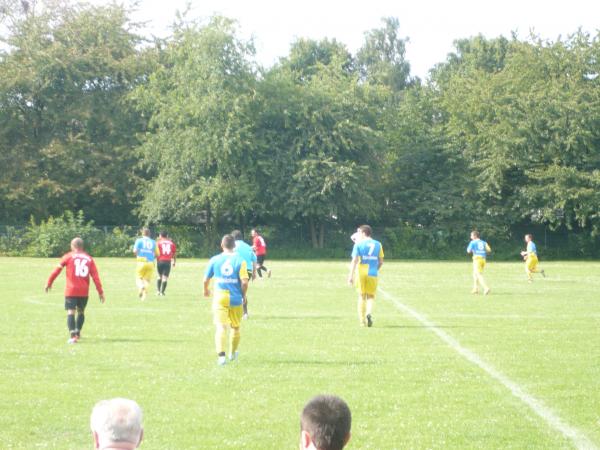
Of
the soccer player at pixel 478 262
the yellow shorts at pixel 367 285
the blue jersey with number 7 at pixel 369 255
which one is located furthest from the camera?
the soccer player at pixel 478 262

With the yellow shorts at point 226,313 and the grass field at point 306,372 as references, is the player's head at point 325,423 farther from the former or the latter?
the yellow shorts at point 226,313

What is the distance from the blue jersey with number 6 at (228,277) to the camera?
13.6 metres

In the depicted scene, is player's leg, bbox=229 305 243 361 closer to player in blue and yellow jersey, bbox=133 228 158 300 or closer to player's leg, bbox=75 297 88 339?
player's leg, bbox=75 297 88 339

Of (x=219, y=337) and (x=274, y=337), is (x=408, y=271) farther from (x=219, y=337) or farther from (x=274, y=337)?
(x=219, y=337)

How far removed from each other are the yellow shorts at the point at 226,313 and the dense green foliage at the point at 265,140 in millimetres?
43503

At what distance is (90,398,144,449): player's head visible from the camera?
3.70 m

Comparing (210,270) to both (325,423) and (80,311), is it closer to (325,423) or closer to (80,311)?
(80,311)

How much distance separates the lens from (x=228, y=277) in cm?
1362

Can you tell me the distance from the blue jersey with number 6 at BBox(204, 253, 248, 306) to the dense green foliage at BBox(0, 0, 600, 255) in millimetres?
43477

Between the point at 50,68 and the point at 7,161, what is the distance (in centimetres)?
642

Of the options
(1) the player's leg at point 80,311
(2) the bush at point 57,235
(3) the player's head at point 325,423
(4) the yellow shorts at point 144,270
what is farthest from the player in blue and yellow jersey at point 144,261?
(2) the bush at point 57,235

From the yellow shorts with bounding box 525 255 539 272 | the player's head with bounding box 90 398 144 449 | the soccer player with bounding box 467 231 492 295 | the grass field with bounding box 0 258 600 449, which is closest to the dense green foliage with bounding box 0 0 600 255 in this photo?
the yellow shorts with bounding box 525 255 539 272

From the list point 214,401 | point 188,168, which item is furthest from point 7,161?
point 214,401

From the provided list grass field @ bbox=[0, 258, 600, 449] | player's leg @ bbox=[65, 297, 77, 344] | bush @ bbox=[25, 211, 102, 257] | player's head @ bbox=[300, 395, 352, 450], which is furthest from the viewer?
bush @ bbox=[25, 211, 102, 257]
